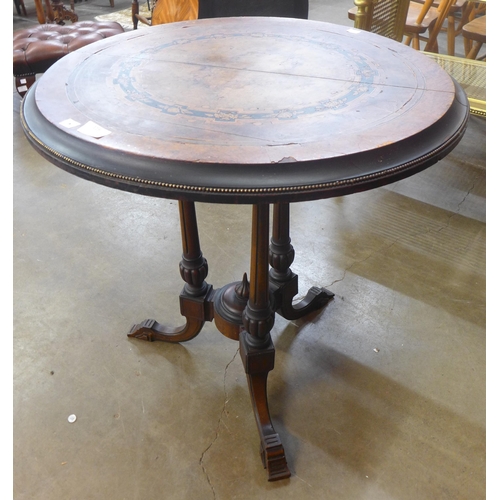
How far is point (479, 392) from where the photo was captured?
166 centimetres

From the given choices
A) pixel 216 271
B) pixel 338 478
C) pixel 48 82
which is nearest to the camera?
pixel 48 82

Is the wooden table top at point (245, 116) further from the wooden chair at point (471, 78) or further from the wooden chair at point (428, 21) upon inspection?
the wooden chair at point (428, 21)

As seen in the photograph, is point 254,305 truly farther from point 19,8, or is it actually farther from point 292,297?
point 19,8

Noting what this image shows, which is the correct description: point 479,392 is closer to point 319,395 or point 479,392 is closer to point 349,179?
point 319,395

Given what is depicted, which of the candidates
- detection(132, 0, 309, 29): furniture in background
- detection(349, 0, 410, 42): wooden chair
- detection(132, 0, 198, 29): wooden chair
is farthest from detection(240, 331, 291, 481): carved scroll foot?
detection(132, 0, 198, 29): wooden chair

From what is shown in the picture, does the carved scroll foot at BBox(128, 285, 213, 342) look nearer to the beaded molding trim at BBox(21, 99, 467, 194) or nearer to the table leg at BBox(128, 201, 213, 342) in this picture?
the table leg at BBox(128, 201, 213, 342)

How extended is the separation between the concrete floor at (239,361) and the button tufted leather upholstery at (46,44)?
3.35 ft

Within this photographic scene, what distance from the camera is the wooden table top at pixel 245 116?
928 mm

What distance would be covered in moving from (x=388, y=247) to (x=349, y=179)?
1462mm

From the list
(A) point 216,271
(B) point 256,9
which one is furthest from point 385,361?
(B) point 256,9

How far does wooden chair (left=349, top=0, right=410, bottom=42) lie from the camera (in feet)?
8.18

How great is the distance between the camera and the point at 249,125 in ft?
3.48

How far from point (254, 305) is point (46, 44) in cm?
263

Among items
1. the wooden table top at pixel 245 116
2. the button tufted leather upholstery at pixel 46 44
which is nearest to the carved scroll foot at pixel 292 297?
the wooden table top at pixel 245 116
